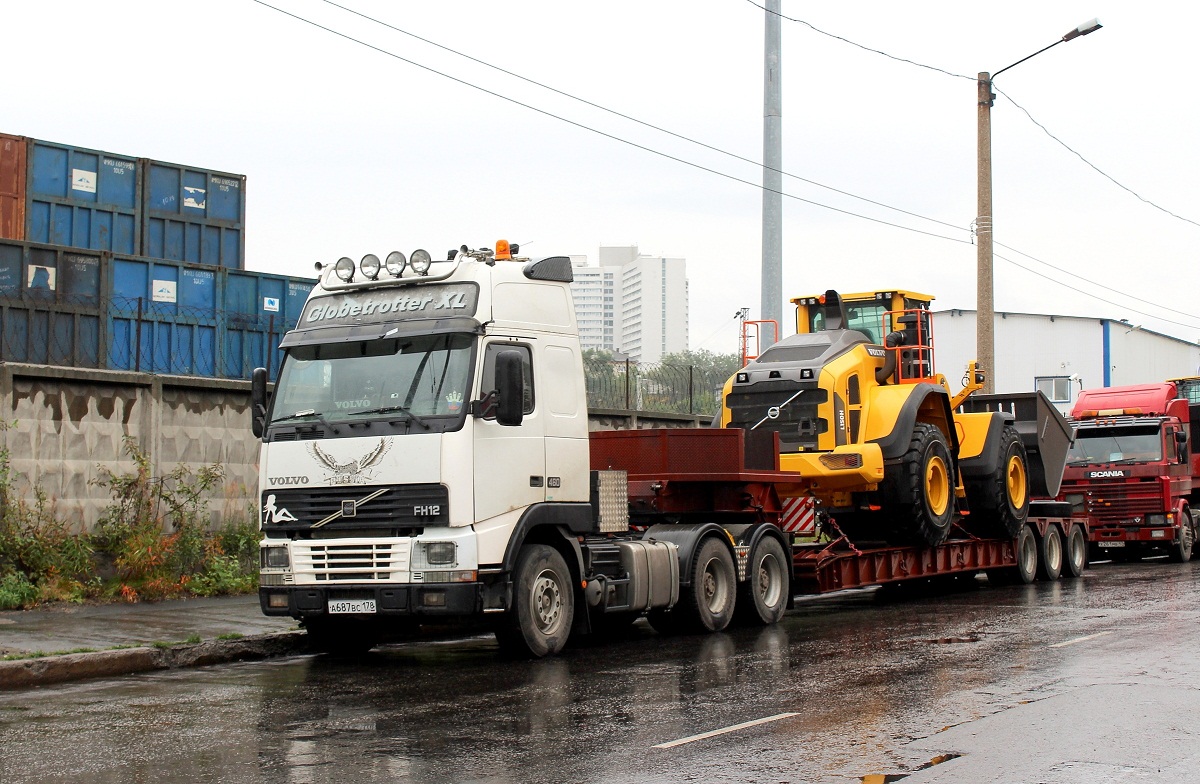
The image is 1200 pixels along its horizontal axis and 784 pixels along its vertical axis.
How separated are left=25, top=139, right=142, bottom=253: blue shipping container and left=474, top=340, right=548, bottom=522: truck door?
11434mm

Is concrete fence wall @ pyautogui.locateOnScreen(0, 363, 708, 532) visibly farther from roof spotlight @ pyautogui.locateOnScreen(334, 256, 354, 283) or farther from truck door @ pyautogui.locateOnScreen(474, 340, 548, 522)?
truck door @ pyautogui.locateOnScreen(474, 340, 548, 522)

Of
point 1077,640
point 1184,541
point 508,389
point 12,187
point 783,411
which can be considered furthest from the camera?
point 1184,541

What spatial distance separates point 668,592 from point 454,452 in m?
3.28

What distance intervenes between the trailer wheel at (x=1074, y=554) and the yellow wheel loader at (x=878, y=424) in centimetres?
282

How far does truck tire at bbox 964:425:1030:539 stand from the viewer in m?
18.4

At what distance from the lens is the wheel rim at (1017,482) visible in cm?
1917

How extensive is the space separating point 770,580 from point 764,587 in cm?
14

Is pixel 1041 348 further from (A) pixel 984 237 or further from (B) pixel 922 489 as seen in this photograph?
(B) pixel 922 489

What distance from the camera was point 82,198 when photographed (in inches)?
820

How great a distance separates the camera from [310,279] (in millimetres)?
20641

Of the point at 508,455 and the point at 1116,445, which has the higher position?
the point at 1116,445

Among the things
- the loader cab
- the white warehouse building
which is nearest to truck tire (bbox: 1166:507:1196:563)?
the loader cab

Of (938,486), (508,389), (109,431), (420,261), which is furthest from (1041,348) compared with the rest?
(508,389)

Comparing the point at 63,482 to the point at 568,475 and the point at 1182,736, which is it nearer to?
the point at 568,475
